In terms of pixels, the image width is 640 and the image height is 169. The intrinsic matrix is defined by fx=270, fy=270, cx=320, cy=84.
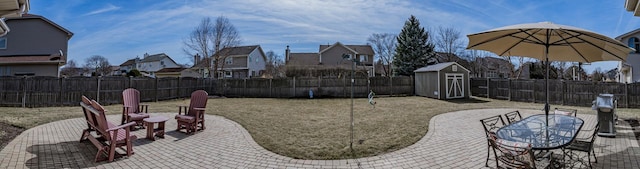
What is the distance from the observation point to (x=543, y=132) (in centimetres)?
426

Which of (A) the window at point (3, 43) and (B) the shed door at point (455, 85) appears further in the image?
(A) the window at point (3, 43)

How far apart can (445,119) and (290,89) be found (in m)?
12.4

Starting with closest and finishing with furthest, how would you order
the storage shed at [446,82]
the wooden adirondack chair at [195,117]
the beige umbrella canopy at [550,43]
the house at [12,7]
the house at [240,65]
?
the beige umbrella canopy at [550,43] → the house at [12,7] → the wooden adirondack chair at [195,117] → the storage shed at [446,82] → the house at [240,65]

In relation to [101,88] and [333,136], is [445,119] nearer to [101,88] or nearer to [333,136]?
[333,136]

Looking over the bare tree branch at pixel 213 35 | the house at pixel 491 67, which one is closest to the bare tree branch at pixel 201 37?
the bare tree branch at pixel 213 35

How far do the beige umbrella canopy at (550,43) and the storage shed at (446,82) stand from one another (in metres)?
11.7

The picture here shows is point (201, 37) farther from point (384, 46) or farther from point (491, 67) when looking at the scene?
point (491, 67)

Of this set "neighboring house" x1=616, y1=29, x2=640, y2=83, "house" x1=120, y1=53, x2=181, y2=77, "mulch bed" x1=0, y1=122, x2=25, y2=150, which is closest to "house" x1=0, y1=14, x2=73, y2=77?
"mulch bed" x1=0, y1=122, x2=25, y2=150

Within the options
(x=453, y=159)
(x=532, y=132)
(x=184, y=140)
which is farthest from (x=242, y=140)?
(x=532, y=132)

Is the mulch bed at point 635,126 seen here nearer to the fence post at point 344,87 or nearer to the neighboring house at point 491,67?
the fence post at point 344,87

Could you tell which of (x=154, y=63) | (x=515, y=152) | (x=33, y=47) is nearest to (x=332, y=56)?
(x=33, y=47)

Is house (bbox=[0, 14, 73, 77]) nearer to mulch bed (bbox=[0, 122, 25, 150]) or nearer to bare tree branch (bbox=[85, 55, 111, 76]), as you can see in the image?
mulch bed (bbox=[0, 122, 25, 150])

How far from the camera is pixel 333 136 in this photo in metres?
6.27

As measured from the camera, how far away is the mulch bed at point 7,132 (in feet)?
→ 17.5
